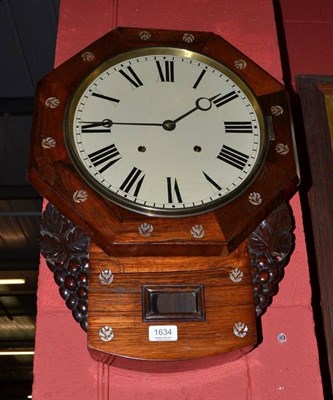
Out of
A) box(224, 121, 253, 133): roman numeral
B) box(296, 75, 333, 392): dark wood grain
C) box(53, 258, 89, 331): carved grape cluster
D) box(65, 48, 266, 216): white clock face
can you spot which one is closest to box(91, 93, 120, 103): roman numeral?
box(65, 48, 266, 216): white clock face

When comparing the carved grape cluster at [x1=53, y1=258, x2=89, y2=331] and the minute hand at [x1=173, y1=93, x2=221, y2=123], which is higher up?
the minute hand at [x1=173, y1=93, x2=221, y2=123]

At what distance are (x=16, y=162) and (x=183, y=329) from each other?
3274 mm

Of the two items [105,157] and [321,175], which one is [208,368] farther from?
[321,175]

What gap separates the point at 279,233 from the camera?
125cm

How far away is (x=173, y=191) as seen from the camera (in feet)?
4.05

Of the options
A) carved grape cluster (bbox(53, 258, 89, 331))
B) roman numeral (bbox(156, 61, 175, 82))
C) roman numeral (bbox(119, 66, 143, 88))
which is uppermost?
roman numeral (bbox(156, 61, 175, 82))

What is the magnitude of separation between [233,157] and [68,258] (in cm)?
37

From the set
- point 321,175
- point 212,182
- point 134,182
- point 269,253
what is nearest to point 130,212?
point 134,182

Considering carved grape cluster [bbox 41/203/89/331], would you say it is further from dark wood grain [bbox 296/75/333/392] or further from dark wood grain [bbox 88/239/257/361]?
dark wood grain [bbox 296/75/333/392]

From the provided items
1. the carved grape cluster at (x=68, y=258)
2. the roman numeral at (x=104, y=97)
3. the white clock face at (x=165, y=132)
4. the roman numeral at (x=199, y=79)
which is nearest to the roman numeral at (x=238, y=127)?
the white clock face at (x=165, y=132)

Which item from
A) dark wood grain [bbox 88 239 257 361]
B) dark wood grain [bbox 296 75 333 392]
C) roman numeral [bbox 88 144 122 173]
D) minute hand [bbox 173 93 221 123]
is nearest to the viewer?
dark wood grain [bbox 88 239 257 361]

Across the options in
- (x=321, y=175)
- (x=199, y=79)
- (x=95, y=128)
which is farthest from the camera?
(x=321, y=175)

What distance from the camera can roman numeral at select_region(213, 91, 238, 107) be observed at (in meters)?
1.36

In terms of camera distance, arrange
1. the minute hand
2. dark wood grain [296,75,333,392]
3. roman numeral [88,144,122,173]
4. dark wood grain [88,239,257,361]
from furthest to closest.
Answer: dark wood grain [296,75,333,392] < the minute hand < roman numeral [88,144,122,173] < dark wood grain [88,239,257,361]
